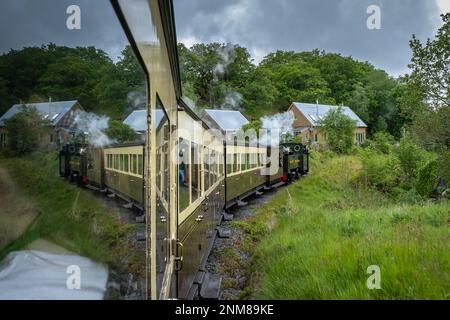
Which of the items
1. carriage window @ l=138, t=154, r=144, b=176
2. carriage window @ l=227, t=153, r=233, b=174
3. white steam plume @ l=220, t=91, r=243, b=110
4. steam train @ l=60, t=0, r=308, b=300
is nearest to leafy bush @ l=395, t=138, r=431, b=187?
carriage window @ l=227, t=153, r=233, b=174

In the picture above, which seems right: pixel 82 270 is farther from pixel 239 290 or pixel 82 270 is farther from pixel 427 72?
pixel 427 72

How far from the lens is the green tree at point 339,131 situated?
32.4 metres

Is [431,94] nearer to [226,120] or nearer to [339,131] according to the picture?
[339,131]

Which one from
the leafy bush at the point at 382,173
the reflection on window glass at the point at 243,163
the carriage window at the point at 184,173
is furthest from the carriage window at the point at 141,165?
the leafy bush at the point at 382,173

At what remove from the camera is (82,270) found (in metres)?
0.85

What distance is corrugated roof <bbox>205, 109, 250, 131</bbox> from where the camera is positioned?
3757 centimetres

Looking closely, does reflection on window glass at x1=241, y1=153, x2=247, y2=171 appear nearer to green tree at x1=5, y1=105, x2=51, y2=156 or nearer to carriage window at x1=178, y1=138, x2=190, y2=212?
carriage window at x1=178, y1=138, x2=190, y2=212

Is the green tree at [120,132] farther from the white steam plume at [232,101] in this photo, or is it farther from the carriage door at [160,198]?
the white steam plume at [232,101]

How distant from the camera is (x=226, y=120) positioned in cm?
3866

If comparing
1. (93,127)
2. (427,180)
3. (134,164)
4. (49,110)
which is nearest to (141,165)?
(134,164)

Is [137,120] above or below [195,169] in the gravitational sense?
above

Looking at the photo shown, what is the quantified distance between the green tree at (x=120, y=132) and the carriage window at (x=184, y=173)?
2.52 meters

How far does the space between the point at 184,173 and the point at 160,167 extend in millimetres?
2020
